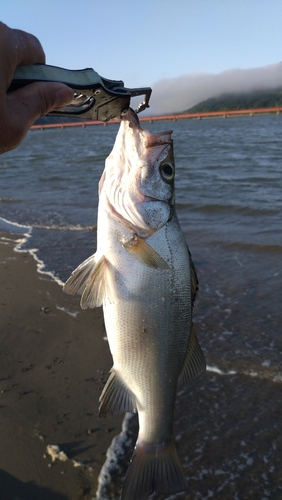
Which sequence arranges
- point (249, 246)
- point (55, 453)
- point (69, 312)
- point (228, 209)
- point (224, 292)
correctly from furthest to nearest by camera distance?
point (228, 209) < point (249, 246) < point (224, 292) < point (69, 312) < point (55, 453)

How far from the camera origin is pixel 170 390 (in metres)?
2.90

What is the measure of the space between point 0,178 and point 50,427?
1769 centimetres

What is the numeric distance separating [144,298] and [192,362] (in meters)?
0.61

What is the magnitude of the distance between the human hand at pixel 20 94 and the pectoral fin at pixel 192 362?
5.58ft

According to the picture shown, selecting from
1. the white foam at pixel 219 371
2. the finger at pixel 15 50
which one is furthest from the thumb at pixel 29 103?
the white foam at pixel 219 371

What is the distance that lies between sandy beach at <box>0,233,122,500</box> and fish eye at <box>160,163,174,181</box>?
2.36 metres

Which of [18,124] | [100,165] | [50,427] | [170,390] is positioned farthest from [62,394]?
[100,165]

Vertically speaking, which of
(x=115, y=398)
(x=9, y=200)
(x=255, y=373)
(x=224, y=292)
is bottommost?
(x=255, y=373)

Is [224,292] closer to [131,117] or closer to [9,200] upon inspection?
[131,117]

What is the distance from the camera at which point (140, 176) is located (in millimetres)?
2988

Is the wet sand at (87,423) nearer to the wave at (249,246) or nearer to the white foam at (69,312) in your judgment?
the white foam at (69,312)

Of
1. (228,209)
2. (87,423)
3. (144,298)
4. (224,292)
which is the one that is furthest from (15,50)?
(228,209)

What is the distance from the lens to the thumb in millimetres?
2145

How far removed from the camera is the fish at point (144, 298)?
2811 mm
